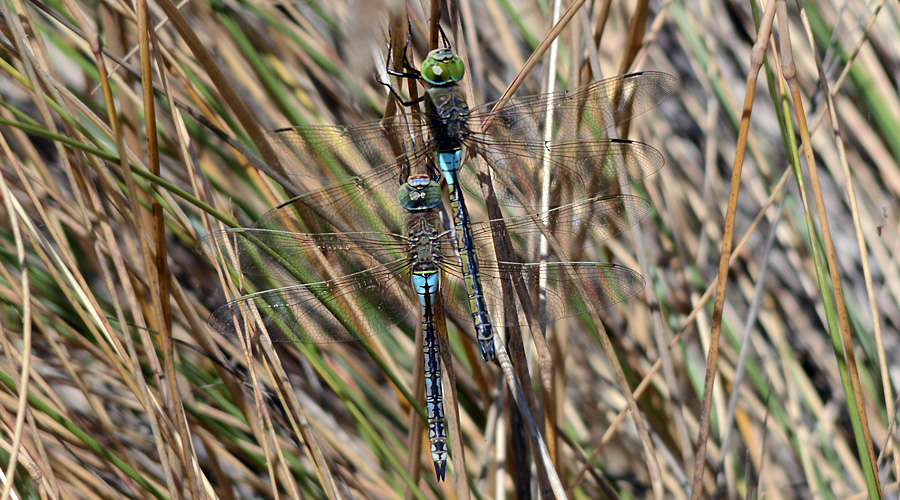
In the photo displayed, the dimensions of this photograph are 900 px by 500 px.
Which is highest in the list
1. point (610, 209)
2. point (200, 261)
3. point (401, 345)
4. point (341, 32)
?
point (341, 32)

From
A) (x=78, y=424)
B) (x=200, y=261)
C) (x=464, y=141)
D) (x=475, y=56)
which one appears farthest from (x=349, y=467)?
(x=475, y=56)

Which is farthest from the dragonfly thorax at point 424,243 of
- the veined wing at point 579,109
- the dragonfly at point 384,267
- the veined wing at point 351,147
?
the veined wing at point 579,109

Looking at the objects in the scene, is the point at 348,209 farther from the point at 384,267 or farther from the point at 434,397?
the point at 434,397

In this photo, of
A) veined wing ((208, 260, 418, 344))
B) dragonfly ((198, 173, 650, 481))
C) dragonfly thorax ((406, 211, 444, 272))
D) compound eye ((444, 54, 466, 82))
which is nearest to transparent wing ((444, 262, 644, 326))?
dragonfly ((198, 173, 650, 481))

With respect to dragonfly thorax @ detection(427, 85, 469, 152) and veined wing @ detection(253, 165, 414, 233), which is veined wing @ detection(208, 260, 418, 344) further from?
dragonfly thorax @ detection(427, 85, 469, 152)

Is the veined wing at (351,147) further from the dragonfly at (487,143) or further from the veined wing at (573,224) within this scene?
the veined wing at (573,224)

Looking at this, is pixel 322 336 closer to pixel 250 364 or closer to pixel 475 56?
pixel 250 364
